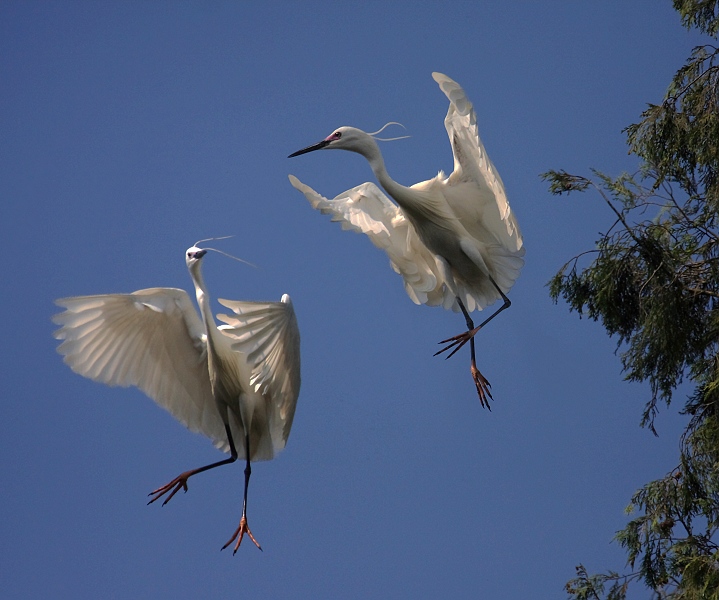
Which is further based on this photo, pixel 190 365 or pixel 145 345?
pixel 190 365

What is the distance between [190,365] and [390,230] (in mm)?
1365

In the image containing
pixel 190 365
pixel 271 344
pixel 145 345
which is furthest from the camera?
pixel 190 365

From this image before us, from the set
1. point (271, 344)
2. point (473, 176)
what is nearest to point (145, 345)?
point (271, 344)

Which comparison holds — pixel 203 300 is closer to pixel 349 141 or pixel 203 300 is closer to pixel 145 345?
pixel 145 345

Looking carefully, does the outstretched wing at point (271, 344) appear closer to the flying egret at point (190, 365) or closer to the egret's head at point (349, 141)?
the flying egret at point (190, 365)

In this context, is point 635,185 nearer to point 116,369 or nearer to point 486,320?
point 486,320

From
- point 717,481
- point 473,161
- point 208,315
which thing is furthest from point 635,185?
point 208,315

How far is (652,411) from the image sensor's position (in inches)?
311

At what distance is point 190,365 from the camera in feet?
25.7

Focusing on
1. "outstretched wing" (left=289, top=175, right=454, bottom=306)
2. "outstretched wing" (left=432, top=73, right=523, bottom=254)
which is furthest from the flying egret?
"outstretched wing" (left=432, top=73, right=523, bottom=254)

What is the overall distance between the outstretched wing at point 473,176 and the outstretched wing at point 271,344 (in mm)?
1186

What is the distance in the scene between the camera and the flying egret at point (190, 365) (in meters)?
7.35

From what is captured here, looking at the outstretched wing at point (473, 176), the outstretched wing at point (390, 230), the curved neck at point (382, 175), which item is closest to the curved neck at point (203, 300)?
the outstretched wing at point (390, 230)

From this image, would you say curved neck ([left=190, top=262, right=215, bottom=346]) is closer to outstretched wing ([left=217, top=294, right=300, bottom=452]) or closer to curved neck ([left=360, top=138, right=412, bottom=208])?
outstretched wing ([left=217, top=294, right=300, bottom=452])
